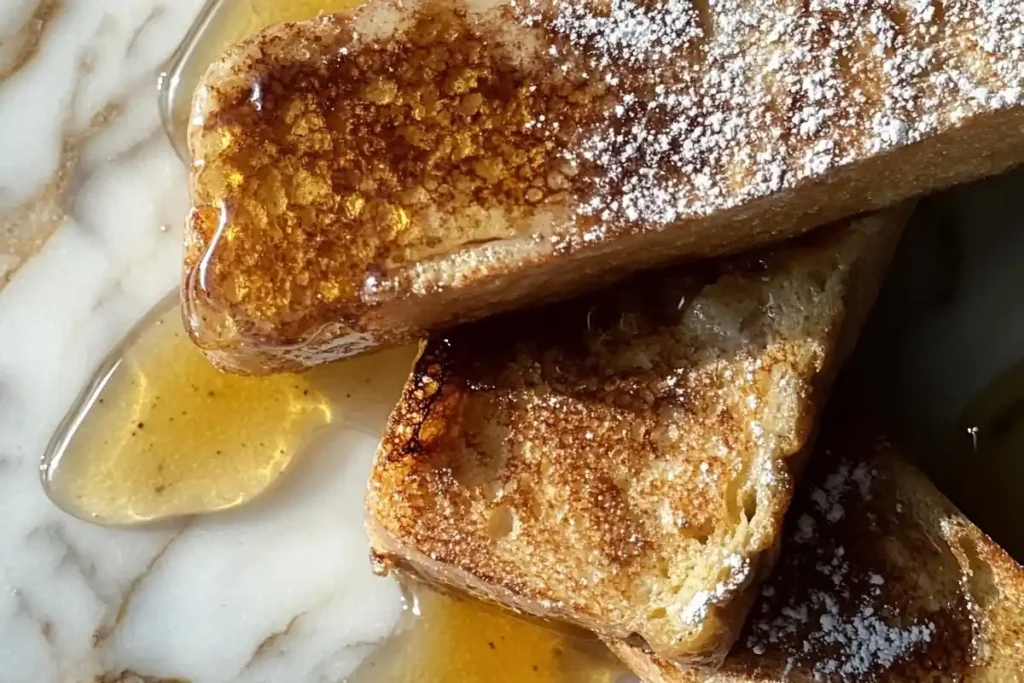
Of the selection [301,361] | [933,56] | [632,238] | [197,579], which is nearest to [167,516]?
[197,579]

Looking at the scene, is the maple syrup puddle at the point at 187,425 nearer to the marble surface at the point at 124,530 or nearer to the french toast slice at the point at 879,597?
the marble surface at the point at 124,530

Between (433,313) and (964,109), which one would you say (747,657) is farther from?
(964,109)

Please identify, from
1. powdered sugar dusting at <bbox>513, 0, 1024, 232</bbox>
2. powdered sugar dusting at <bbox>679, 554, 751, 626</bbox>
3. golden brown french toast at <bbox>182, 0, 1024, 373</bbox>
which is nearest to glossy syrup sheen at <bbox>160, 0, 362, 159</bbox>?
golden brown french toast at <bbox>182, 0, 1024, 373</bbox>

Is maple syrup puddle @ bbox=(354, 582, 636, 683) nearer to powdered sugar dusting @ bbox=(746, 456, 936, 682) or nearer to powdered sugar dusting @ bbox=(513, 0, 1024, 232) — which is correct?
powdered sugar dusting @ bbox=(746, 456, 936, 682)

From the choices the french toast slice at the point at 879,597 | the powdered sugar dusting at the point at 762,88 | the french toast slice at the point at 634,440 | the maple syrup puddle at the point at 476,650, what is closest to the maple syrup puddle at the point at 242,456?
the maple syrup puddle at the point at 476,650

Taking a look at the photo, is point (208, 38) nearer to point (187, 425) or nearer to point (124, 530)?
point (187, 425)
